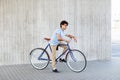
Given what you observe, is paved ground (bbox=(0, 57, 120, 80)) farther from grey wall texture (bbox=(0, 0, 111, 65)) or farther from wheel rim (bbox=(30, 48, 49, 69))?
grey wall texture (bbox=(0, 0, 111, 65))

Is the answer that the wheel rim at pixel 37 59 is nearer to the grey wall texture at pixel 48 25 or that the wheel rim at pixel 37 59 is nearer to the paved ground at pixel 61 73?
the paved ground at pixel 61 73

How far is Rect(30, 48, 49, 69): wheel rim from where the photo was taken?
1169 cm

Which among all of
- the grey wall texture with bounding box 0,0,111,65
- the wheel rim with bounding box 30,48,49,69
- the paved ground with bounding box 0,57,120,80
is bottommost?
the paved ground with bounding box 0,57,120,80

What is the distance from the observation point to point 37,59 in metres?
12.1

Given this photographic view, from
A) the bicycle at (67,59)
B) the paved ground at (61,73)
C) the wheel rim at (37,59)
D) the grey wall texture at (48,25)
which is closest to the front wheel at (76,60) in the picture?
the bicycle at (67,59)

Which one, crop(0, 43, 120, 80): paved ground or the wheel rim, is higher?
the wheel rim

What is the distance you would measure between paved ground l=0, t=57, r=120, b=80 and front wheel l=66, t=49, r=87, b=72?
0.57 ft

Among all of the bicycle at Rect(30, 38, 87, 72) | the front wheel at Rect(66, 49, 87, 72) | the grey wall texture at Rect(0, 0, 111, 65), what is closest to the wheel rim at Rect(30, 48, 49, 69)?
the bicycle at Rect(30, 38, 87, 72)

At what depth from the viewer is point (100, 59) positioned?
45.4ft

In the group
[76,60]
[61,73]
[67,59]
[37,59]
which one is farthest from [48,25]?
[61,73]

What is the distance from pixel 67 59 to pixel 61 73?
0.57 metres

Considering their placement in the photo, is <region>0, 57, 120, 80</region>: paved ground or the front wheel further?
the front wheel

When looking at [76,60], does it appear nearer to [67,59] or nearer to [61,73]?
[67,59]

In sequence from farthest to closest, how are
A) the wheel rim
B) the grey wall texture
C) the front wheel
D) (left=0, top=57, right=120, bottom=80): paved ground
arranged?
1. the grey wall texture
2. the wheel rim
3. the front wheel
4. (left=0, top=57, right=120, bottom=80): paved ground
